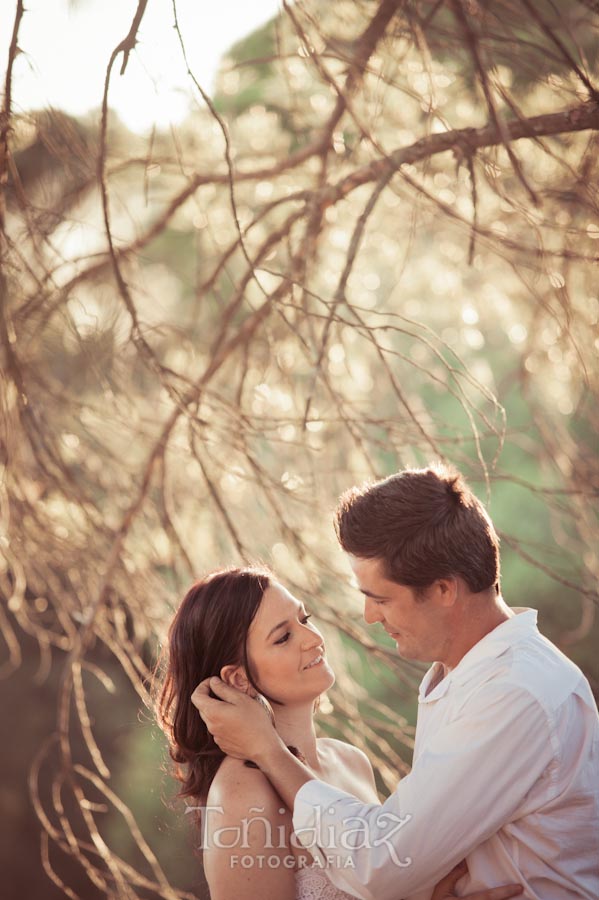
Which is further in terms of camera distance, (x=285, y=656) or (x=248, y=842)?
(x=285, y=656)

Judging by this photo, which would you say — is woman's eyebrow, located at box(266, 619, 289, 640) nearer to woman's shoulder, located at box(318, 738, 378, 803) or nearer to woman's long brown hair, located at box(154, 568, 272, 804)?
woman's long brown hair, located at box(154, 568, 272, 804)

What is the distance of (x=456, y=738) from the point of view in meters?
1.78

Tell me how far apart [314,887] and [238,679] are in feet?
1.60

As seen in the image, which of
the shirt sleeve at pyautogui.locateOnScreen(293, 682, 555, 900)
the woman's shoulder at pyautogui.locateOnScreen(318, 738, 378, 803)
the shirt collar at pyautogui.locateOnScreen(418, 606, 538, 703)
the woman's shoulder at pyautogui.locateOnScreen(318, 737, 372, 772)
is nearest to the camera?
the shirt sleeve at pyautogui.locateOnScreen(293, 682, 555, 900)

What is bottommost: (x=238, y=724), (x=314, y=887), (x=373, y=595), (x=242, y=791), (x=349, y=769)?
(x=314, y=887)

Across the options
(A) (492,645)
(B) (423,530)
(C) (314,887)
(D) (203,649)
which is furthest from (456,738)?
(D) (203,649)

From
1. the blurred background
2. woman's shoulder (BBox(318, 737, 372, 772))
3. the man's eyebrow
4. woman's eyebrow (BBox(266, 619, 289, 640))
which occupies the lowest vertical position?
woman's shoulder (BBox(318, 737, 372, 772))

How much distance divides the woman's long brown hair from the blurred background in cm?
21

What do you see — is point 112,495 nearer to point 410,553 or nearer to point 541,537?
point 410,553

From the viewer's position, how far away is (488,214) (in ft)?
11.4

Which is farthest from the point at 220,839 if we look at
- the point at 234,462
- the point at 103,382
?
the point at 234,462

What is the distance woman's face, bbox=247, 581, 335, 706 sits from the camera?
2.22 m

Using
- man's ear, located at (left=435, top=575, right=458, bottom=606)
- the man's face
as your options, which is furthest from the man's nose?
man's ear, located at (left=435, top=575, right=458, bottom=606)

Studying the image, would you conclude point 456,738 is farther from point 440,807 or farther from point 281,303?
point 281,303
